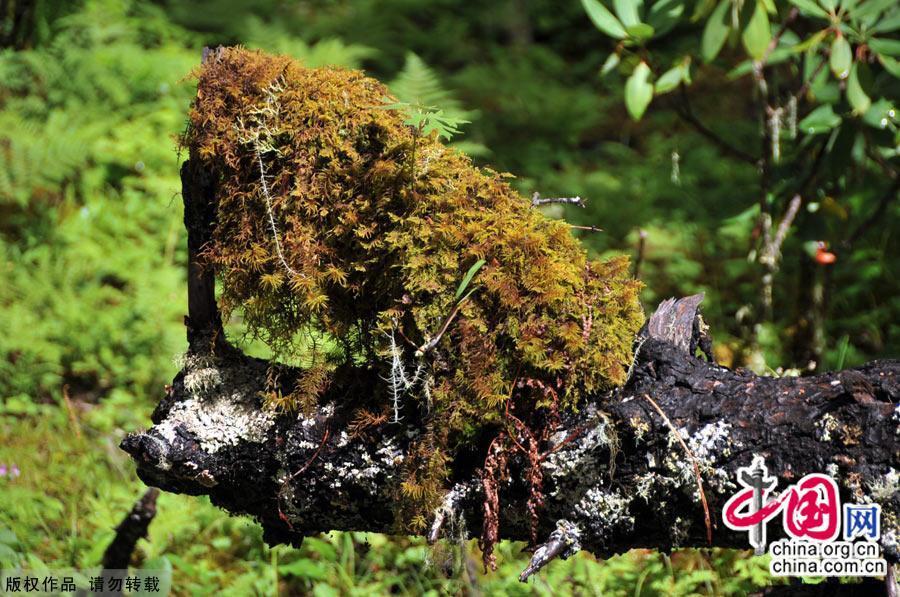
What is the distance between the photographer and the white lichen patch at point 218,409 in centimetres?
229

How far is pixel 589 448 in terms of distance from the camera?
6.80 ft

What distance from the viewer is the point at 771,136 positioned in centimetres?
460

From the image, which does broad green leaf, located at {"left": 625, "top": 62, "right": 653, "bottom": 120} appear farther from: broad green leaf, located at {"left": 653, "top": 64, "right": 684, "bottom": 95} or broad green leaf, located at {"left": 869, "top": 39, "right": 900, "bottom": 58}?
broad green leaf, located at {"left": 869, "top": 39, "right": 900, "bottom": 58}

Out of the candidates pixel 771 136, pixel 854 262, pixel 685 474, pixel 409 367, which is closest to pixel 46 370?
pixel 409 367

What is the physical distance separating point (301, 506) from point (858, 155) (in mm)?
3617

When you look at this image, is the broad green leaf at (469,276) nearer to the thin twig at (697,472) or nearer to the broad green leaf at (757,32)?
the thin twig at (697,472)

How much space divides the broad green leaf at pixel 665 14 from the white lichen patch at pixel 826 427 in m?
2.44

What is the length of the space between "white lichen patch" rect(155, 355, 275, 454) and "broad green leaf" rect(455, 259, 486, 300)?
25.5 inches

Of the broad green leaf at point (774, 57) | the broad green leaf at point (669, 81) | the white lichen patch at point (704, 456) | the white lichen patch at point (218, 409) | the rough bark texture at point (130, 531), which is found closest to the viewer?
the white lichen patch at point (704, 456)

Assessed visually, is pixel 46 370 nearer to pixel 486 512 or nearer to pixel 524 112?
pixel 486 512

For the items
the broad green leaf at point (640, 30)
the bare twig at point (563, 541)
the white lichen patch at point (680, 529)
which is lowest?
the bare twig at point (563, 541)

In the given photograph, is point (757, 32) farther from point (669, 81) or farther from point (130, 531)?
point (130, 531)

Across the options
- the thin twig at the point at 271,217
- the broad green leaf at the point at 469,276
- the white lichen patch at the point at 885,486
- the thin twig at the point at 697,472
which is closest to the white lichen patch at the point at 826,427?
the white lichen patch at the point at 885,486

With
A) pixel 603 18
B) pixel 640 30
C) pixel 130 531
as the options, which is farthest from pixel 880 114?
pixel 130 531
